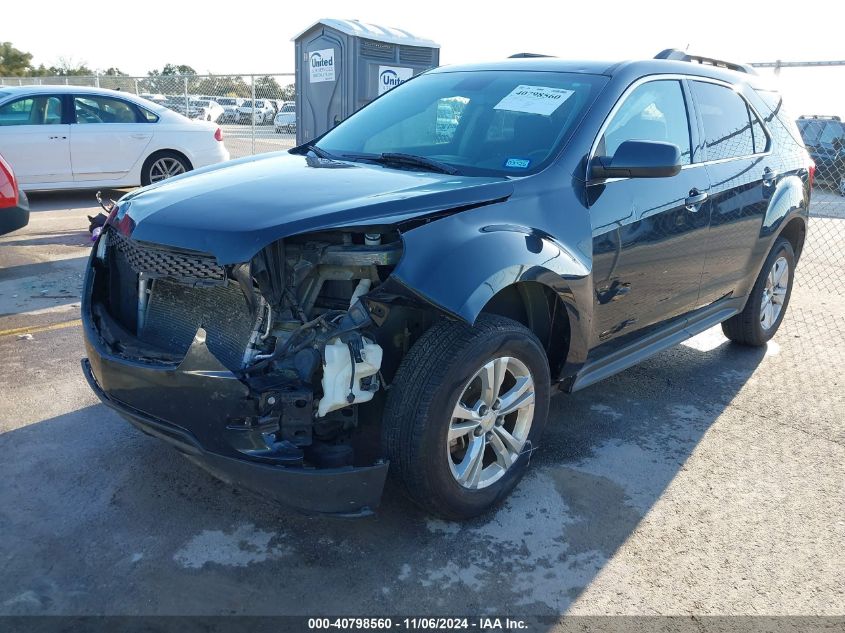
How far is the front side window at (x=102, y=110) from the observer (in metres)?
9.91

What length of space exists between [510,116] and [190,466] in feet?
7.49

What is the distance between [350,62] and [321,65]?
0.71 metres

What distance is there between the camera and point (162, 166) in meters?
10.5

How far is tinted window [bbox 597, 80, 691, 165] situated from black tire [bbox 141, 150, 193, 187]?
7.94 m

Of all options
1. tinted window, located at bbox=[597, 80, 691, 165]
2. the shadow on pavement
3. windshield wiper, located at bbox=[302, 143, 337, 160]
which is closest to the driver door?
tinted window, located at bbox=[597, 80, 691, 165]

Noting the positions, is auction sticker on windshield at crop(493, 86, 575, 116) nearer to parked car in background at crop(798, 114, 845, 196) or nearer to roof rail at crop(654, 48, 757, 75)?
roof rail at crop(654, 48, 757, 75)

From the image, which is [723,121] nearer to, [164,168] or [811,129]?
[164,168]

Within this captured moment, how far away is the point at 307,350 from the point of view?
2625 mm

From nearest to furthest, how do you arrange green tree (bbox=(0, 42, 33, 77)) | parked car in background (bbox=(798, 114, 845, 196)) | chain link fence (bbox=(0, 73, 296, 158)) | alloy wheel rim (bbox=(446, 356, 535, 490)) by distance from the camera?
alloy wheel rim (bbox=(446, 356, 535, 490)) → parked car in background (bbox=(798, 114, 845, 196)) → chain link fence (bbox=(0, 73, 296, 158)) → green tree (bbox=(0, 42, 33, 77))

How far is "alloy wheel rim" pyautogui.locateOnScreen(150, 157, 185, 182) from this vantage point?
1042 centimetres

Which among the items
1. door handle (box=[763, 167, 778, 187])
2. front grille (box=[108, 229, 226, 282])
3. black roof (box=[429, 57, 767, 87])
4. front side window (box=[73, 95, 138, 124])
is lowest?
front grille (box=[108, 229, 226, 282])

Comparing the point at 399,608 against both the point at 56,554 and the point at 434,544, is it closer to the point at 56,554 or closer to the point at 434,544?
the point at 434,544

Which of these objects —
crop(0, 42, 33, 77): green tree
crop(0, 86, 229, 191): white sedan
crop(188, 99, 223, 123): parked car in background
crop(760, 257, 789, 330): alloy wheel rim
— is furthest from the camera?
crop(0, 42, 33, 77): green tree

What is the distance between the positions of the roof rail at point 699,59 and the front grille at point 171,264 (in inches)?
111
